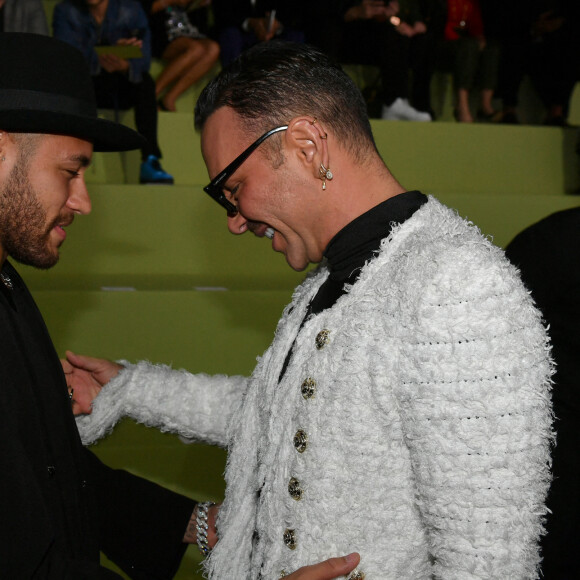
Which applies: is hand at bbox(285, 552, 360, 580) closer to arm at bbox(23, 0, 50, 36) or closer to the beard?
the beard

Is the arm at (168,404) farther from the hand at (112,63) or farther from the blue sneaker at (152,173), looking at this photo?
the hand at (112,63)

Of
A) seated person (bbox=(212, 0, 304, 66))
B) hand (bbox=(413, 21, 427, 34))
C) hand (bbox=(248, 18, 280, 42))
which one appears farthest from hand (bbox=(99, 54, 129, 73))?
hand (bbox=(413, 21, 427, 34))

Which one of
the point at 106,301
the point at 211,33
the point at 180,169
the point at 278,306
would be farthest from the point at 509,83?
the point at 106,301

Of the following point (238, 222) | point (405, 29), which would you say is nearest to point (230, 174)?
point (238, 222)

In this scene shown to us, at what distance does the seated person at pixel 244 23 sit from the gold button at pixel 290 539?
356 centimetres

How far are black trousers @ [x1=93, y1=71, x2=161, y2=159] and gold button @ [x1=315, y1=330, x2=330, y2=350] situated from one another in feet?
8.89

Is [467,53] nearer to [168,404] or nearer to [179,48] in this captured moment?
[179,48]

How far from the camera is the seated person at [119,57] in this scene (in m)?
3.41

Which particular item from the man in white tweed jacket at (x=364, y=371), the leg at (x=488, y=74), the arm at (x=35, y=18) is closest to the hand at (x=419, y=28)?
the leg at (x=488, y=74)

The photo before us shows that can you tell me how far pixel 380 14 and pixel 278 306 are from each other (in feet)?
8.40

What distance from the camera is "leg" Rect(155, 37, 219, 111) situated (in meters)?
4.10

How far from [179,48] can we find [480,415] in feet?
12.2

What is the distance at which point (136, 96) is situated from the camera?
3.60 meters

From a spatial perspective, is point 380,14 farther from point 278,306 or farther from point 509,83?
point 278,306
